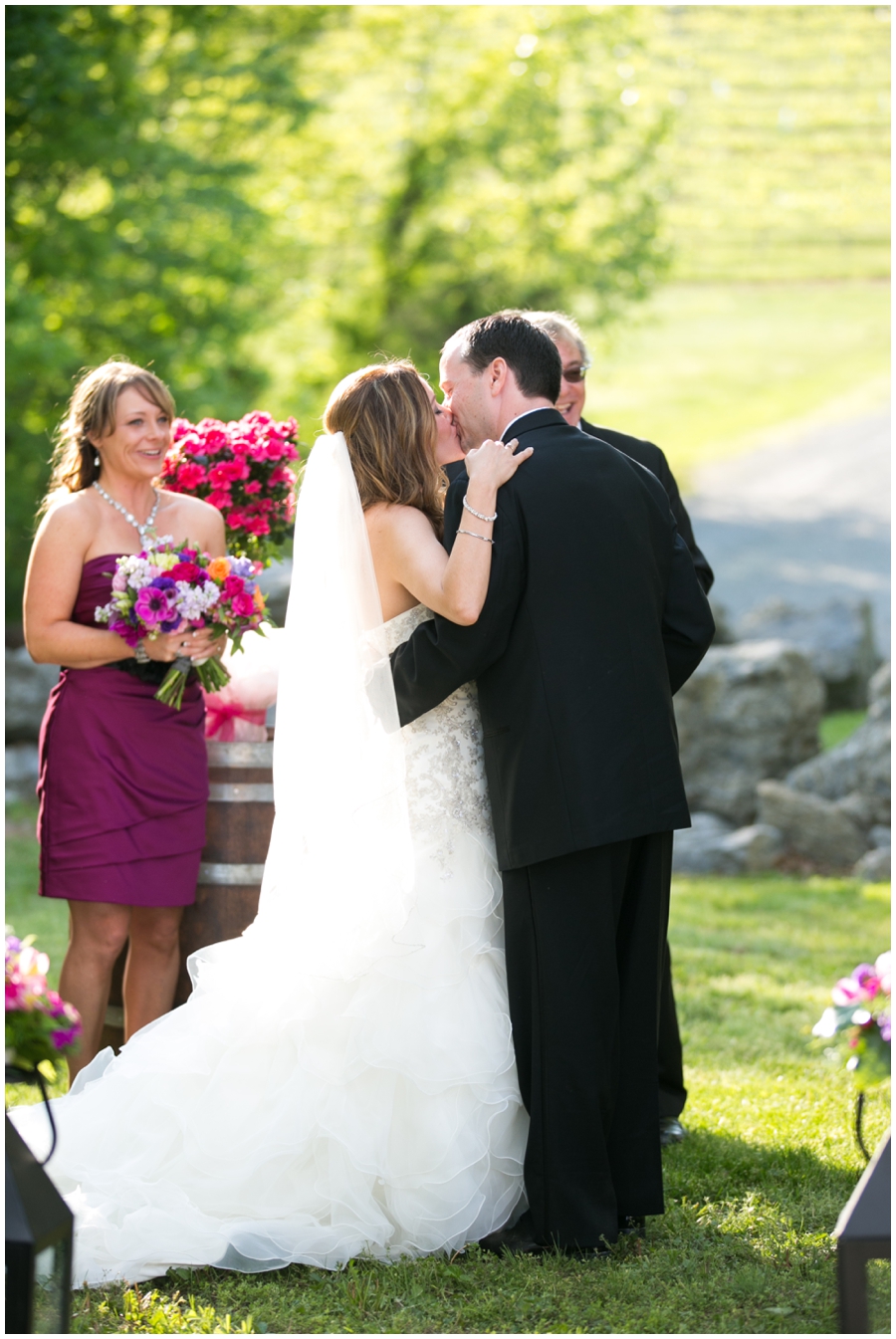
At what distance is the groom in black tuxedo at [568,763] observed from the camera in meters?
3.60

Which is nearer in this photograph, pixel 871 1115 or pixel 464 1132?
pixel 464 1132

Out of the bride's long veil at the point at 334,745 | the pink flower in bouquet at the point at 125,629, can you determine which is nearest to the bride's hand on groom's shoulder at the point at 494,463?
the bride's long veil at the point at 334,745

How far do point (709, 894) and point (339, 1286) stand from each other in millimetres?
6444

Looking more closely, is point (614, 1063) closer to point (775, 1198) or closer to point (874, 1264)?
point (775, 1198)

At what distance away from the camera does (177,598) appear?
13.5ft

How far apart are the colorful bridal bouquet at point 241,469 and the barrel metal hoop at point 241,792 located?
93cm

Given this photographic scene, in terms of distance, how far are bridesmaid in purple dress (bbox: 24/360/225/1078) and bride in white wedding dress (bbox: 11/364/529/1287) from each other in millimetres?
503

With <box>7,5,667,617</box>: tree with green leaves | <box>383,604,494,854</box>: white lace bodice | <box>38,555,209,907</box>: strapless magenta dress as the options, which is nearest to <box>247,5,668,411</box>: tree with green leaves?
<box>7,5,667,617</box>: tree with green leaves

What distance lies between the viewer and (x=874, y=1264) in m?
2.69

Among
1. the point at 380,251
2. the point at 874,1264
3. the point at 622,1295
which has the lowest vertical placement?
the point at 622,1295

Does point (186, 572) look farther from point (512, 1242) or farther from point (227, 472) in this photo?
point (512, 1242)

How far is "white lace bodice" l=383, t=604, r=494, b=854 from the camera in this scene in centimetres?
386

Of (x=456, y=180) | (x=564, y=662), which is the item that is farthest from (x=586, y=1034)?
(x=456, y=180)

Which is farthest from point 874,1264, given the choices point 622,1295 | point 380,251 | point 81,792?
point 380,251
